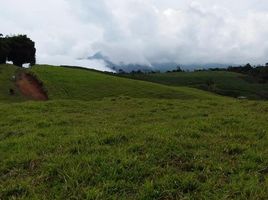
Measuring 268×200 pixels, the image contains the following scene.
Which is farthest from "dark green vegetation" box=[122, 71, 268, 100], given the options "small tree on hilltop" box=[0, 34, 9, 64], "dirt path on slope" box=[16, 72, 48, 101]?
"dirt path on slope" box=[16, 72, 48, 101]

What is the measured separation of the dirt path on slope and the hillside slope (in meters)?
0.82

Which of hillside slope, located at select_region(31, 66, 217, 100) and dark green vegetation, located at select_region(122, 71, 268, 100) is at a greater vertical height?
hillside slope, located at select_region(31, 66, 217, 100)

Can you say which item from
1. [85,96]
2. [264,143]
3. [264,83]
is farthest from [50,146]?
[264,83]

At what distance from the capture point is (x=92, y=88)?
64.0 meters

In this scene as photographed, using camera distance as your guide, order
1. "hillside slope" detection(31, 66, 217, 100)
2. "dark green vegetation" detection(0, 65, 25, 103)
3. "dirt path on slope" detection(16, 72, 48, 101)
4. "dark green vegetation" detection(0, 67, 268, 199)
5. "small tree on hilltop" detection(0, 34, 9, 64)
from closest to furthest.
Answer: "dark green vegetation" detection(0, 67, 268, 199) < "dark green vegetation" detection(0, 65, 25, 103) < "dirt path on slope" detection(16, 72, 48, 101) < "hillside slope" detection(31, 66, 217, 100) < "small tree on hilltop" detection(0, 34, 9, 64)

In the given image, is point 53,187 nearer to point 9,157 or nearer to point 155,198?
point 155,198

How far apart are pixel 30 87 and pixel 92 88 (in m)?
8.56

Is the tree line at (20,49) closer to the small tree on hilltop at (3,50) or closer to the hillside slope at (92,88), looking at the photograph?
the small tree on hilltop at (3,50)

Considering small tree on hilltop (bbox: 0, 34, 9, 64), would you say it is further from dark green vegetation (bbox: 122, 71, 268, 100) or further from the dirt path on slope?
dark green vegetation (bbox: 122, 71, 268, 100)

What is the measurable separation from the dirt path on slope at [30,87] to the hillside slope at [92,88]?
82cm

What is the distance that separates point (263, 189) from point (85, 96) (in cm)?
5062

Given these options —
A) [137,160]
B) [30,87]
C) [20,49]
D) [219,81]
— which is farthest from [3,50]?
[137,160]

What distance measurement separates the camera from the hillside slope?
5894cm

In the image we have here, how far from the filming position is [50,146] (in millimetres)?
11625
